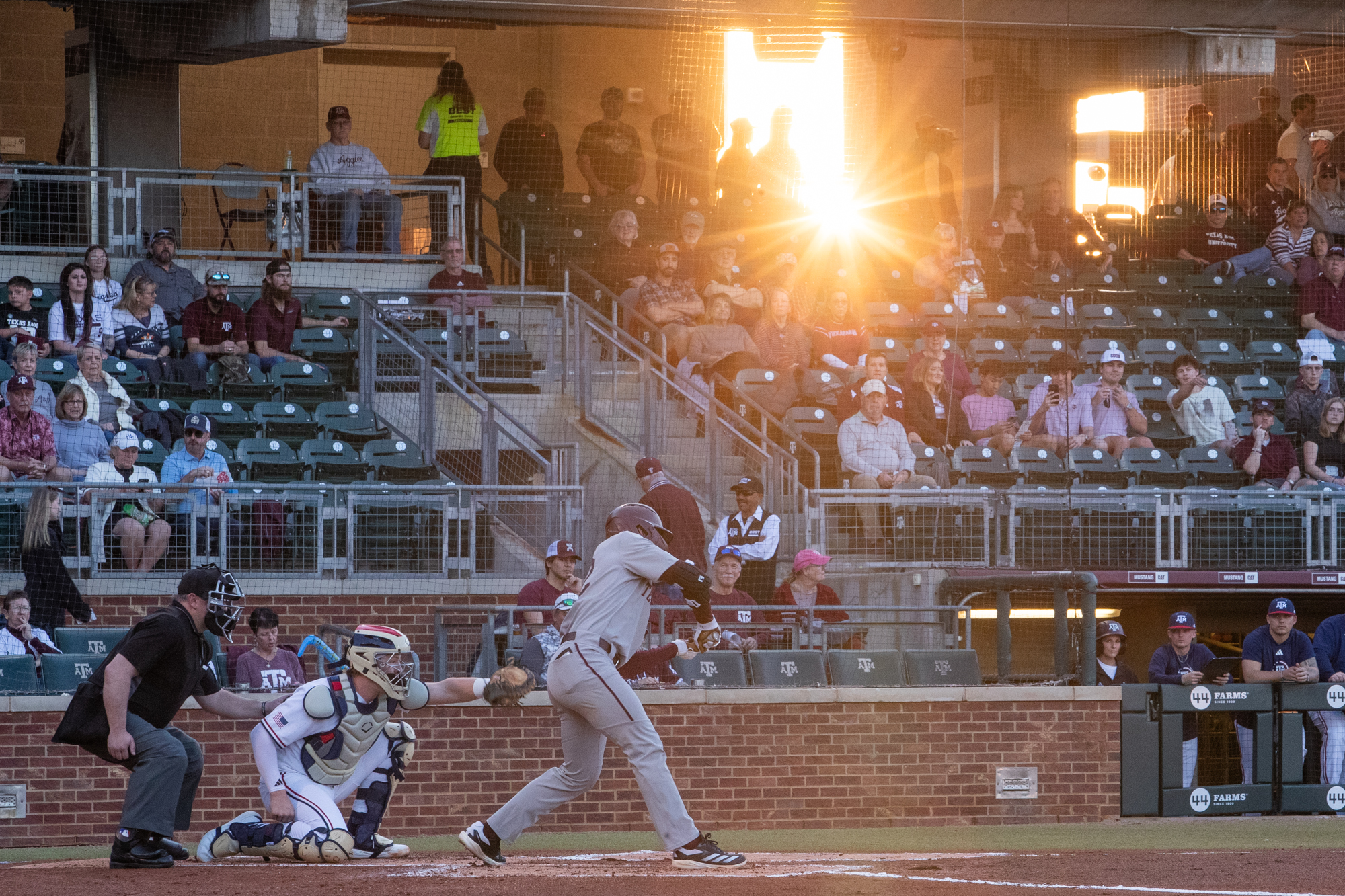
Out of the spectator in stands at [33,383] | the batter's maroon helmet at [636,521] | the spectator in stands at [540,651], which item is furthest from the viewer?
the spectator in stands at [33,383]

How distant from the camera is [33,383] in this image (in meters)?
13.1

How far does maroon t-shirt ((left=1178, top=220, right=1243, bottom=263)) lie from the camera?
19984 millimetres

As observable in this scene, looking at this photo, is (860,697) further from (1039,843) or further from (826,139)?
(826,139)

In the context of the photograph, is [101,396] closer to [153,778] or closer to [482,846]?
[153,778]

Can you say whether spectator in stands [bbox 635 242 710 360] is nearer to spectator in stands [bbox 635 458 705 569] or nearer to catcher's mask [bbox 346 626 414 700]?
spectator in stands [bbox 635 458 705 569]

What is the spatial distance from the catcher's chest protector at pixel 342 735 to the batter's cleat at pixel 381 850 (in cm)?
36

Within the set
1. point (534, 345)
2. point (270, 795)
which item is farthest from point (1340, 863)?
point (534, 345)

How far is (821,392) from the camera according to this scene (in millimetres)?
15688

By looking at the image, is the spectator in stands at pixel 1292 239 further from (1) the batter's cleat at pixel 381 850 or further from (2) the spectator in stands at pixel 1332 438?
(1) the batter's cleat at pixel 381 850

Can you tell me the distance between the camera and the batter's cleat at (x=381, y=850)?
29.3 feet

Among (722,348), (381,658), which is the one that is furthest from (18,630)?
(722,348)

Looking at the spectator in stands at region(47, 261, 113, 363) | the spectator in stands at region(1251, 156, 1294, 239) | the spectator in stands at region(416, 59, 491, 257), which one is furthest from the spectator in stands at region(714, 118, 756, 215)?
the spectator in stands at region(47, 261, 113, 363)

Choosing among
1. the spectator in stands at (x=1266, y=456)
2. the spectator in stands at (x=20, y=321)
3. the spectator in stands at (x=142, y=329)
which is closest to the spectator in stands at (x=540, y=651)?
the spectator in stands at (x=142, y=329)

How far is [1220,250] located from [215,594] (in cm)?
1444
